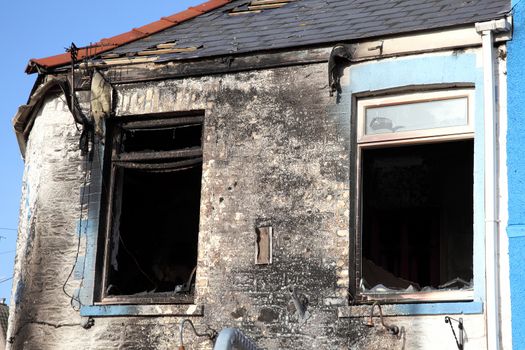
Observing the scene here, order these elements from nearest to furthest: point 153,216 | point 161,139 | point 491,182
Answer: point 491,182 < point 161,139 < point 153,216

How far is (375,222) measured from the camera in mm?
14555

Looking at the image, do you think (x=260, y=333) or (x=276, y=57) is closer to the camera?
(x=260, y=333)

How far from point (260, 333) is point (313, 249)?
3.35 feet

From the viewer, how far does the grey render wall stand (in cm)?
1009

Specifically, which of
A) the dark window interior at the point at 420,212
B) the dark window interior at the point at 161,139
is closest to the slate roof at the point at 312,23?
the dark window interior at the point at 161,139

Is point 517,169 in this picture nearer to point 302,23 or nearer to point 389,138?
point 389,138

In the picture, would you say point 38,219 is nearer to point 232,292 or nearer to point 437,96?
point 232,292

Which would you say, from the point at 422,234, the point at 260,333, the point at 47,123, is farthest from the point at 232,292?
the point at 422,234

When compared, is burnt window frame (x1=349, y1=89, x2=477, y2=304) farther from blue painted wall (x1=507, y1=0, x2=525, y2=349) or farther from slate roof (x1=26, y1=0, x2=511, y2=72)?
slate roof (x1=26, y1=0, x2=511, y2=72)

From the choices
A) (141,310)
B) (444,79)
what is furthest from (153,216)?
(444,79)

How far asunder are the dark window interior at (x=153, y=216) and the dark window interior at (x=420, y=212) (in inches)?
106

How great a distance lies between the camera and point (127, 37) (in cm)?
1265

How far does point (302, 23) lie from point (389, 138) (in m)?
2.25

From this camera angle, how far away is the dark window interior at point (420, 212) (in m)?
13.5
